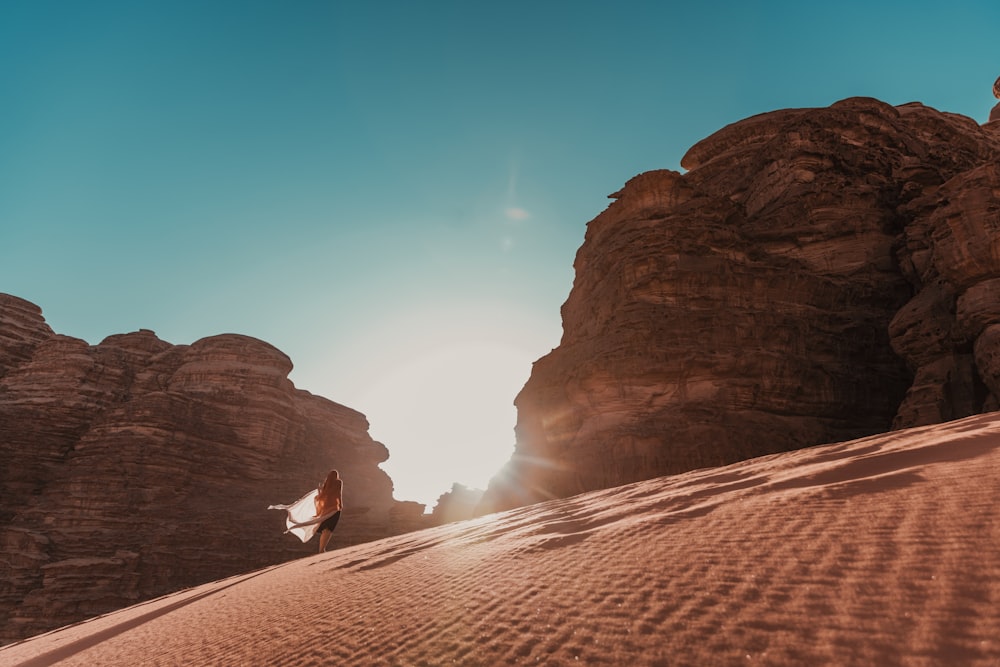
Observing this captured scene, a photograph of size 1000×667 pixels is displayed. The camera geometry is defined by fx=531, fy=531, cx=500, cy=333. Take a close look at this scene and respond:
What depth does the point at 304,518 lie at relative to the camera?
11.4 meters

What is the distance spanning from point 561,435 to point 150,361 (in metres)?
38.1

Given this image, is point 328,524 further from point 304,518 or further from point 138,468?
point 138,468

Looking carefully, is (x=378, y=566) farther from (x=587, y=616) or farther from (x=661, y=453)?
(x=661, y=453)

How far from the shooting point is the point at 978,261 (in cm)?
1070

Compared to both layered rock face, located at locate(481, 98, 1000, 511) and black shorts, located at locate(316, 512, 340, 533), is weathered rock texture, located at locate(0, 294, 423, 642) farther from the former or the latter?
black shorts, located at locate(316, 512, 340, 533)

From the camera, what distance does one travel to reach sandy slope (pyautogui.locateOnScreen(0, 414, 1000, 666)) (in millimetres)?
1344

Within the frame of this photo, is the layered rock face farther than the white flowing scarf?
Yes

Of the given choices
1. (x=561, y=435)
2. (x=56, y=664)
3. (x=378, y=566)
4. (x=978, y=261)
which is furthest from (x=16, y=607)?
(x=978, y=261)

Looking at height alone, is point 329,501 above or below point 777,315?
below

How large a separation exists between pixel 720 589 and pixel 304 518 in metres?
11.3

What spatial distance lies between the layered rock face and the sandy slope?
9.65 m

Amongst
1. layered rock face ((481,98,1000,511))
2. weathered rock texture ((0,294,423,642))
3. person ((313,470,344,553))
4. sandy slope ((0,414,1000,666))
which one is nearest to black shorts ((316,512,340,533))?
person ((313,470,344,553))

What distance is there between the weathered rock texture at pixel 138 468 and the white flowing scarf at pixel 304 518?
16242mm

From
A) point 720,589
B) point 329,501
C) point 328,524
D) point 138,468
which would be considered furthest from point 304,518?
point 138,468
